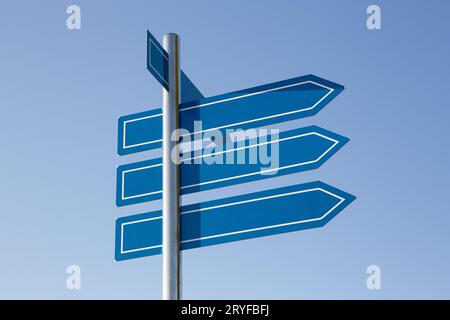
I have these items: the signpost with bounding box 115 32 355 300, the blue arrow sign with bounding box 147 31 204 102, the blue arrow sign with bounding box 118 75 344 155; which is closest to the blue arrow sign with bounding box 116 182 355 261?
the signpost with bounding box 115 32 355 300

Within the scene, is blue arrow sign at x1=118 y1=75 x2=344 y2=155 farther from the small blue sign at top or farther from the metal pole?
the small blue sign at top

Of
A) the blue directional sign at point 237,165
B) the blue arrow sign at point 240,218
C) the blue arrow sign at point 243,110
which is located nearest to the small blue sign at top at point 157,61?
the blue arrow sign at point 243,110

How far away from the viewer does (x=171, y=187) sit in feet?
17.0

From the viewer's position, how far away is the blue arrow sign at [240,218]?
4.75 meters

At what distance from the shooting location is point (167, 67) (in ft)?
17.8

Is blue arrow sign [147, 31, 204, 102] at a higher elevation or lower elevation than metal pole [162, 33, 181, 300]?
higher

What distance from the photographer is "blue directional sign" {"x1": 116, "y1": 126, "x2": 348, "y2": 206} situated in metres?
4.84

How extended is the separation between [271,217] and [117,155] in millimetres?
1322
